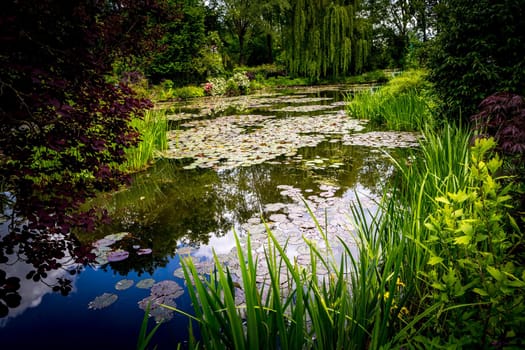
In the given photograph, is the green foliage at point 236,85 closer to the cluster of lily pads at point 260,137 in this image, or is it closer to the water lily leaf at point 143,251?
the cluster of lily pads at point 260,137

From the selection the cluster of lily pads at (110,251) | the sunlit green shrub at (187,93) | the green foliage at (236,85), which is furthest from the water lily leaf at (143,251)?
the green foliage at (236,85)

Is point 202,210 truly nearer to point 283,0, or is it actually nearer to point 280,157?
point 280,157

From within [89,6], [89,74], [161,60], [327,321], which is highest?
[161,60]

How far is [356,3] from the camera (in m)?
17.2

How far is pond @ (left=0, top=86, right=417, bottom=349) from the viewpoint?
1.77 metres

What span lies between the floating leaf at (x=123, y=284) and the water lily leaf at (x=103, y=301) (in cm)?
7

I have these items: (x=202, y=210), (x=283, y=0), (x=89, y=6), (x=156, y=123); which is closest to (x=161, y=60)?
(x=283, y=0)

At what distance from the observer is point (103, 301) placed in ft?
6.30

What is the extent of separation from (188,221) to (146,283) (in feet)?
3.12

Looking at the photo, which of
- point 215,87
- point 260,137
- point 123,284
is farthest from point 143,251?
point 215,87

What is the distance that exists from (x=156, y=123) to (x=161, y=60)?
14.9 metres

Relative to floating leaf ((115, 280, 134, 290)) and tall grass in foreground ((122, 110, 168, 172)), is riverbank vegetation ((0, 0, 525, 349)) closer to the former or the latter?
tall grass in foreground ((122, 110, 168, 172))

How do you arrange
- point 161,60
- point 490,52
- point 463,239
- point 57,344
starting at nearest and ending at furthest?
point 463,239 → point 57,344 → point 490,52 → point 161,60

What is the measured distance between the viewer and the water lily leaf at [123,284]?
6.69 ft
